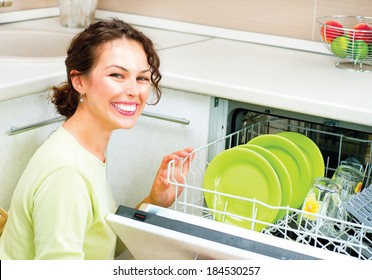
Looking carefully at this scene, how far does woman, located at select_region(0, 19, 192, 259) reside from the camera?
1267 millimetres

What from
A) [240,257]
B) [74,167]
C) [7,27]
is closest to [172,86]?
[74,167]

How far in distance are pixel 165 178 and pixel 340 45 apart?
677mm

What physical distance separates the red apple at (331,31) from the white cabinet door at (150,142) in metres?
0.46

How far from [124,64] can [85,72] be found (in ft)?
0.32

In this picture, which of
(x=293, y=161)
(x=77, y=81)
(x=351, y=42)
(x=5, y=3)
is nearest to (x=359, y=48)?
(x=351, y=42)

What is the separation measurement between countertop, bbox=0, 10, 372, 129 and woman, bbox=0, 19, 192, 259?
149mm

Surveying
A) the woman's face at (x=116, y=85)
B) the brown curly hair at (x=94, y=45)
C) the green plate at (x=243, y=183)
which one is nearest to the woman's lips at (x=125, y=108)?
the woman's face at (x=116, y=85)

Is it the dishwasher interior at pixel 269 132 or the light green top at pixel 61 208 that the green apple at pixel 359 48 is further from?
the light green top at pixel 61 208

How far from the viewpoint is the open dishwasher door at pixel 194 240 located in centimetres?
109

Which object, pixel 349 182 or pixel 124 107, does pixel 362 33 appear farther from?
pixel 124 107

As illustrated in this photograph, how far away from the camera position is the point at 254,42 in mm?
2225

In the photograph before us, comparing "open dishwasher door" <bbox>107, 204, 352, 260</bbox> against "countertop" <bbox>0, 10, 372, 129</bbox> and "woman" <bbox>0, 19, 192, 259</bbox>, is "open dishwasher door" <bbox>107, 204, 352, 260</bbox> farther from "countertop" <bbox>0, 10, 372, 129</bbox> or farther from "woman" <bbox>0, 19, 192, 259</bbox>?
"countertop" <bbox>0, 10, 372, 129</bbox>

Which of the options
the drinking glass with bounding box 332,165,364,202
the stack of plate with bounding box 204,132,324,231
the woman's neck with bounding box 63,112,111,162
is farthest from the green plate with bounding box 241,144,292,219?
the woman's neck with bounding box 63,112,111,162
